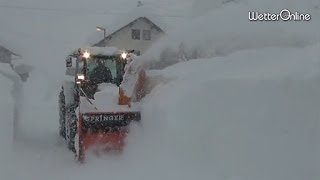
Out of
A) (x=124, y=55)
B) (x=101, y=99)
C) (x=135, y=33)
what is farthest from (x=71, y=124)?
(x=135, y=33)

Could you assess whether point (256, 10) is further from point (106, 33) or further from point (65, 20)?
point (65, 20)

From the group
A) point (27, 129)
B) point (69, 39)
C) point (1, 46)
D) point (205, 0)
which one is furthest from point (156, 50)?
point (69, 39)

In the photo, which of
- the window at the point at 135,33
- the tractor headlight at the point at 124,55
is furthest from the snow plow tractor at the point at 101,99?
the window at the point at 135,33

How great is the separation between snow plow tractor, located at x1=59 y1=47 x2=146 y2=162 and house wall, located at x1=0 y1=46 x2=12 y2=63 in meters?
33.2

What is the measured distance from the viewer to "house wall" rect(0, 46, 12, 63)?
136ft

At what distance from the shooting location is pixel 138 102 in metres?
8.55

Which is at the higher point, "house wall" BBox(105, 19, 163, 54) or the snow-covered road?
"house wall" BBox(105, 19, 163, 54)

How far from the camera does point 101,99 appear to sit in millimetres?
8664

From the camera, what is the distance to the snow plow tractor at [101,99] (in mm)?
7906

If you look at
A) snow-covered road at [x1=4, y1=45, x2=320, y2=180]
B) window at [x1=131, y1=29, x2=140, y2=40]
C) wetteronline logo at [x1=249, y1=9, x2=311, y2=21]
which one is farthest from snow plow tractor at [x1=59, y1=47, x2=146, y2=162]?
window at [x1=131, y1=29, x2=140, y2=40]

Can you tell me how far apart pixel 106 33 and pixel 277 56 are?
29455 millimetres

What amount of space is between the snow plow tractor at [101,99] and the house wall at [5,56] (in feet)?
109

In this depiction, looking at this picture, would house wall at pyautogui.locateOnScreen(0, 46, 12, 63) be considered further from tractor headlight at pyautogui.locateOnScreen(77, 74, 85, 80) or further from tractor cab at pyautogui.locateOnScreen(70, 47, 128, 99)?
tractor headlight at pyautogui.locateOnScreen(77, 74, 85, 80)

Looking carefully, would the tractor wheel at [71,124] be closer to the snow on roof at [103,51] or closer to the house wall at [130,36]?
the snow on roof at [103,51]
